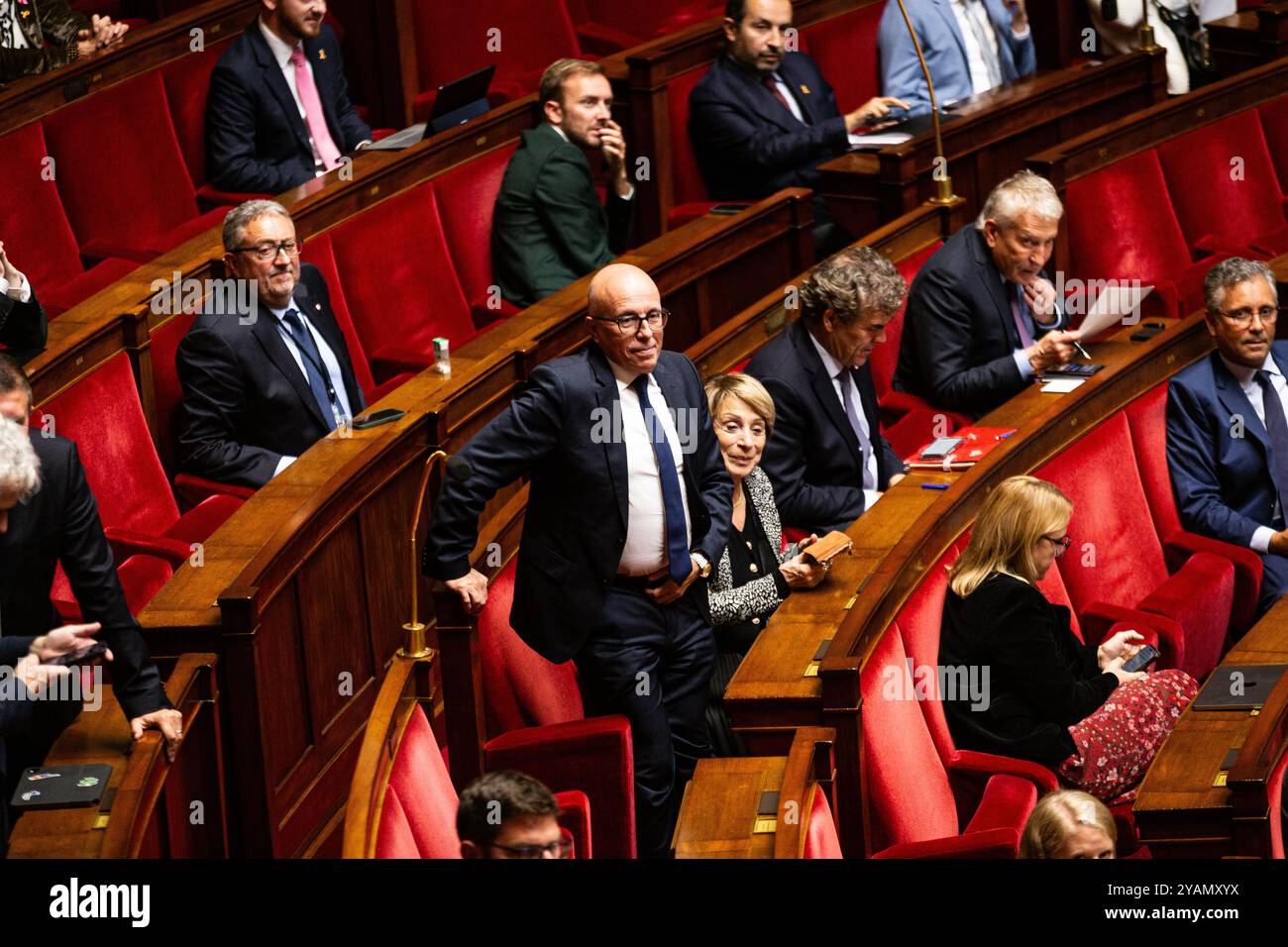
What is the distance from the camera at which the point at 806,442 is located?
83.0 inches

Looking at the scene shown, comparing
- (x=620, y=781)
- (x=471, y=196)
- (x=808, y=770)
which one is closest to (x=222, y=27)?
(x=471, y=196)

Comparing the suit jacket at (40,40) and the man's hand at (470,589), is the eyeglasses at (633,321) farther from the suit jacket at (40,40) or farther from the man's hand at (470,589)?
the suit jacket at (40,40)

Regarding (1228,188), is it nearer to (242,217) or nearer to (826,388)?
(826,388)

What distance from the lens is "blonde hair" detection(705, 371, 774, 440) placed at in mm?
1917

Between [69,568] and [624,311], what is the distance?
1.67ft

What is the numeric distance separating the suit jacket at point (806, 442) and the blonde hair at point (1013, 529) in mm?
305

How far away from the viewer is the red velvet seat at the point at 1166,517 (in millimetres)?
2092

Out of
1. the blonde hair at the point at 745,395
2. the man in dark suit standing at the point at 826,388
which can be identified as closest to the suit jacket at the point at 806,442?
the man in dark suit standing at the point at 826,388

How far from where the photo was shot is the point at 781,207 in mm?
2676

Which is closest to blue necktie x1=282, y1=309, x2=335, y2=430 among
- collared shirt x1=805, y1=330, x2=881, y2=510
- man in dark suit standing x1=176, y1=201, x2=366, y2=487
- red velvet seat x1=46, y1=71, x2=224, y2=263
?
man in dark suit standing x1=176, y1=201, x2=366, y2=487

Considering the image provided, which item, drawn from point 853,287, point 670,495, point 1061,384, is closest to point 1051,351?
point 1061,384

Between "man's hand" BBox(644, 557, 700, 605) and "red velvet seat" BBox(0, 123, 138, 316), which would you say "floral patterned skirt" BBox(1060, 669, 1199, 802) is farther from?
"red velvet seat" BBox(0, 123, 138, 316)
